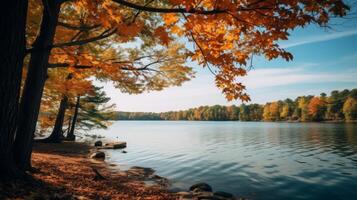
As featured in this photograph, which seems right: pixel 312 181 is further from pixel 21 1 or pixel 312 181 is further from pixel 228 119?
pixel 228 119

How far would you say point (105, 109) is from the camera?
36.6 metres

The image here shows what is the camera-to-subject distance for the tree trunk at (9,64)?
500 centimetres

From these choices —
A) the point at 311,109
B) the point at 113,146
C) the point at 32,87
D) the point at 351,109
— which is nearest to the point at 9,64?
the point at 32,87

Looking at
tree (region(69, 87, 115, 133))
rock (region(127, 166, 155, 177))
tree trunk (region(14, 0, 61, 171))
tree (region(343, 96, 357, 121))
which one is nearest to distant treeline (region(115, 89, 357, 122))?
tree (region(343, 96, 357, 121))

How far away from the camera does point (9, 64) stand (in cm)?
512

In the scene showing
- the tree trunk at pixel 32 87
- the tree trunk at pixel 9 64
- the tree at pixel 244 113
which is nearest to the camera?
the tree trunk at pixel 9 64

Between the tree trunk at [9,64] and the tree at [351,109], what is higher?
the tree at [351,109]

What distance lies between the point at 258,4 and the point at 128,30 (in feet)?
9.10

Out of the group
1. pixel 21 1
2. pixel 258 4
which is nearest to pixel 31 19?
pixel 21 1

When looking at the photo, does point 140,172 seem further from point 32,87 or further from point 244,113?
point 244,113

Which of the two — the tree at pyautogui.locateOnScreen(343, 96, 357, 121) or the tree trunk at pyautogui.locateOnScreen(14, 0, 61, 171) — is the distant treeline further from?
the tree trunk at pyautogui.locateOnScreen(14, 0, 61, 171)

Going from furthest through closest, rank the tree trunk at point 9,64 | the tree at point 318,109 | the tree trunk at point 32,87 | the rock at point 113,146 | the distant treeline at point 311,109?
1. the tree at point 318,109
2. the distant treeline at point 311,109
3. the rock at point 113,146
4. the tree trunk at point 32,87
5. the tree trunk at point 9,64

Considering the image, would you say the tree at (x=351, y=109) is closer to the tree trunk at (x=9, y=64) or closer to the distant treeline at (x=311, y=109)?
the distant treeline at (x=311, y=109)

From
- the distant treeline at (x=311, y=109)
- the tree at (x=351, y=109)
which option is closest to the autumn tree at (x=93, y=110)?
the distant treeline at (x=311, y=109)
